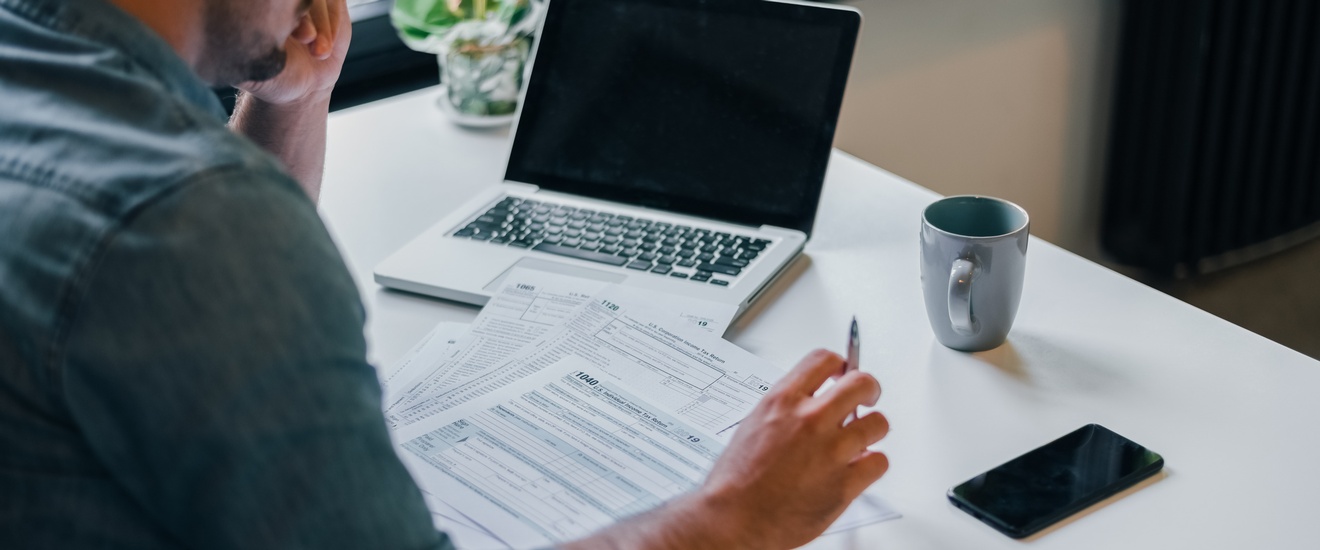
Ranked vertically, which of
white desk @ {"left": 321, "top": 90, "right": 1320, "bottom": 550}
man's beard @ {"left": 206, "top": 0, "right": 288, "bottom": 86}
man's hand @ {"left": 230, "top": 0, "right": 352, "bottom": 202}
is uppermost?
man's beard @ {"left": 206, "top": 0, "right": 288, "bottom": 86}

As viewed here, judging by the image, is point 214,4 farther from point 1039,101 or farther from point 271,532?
point 1039,101

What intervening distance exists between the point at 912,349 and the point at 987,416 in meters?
0.11

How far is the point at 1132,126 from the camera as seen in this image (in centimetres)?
228

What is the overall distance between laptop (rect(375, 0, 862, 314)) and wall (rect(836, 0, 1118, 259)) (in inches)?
33.5

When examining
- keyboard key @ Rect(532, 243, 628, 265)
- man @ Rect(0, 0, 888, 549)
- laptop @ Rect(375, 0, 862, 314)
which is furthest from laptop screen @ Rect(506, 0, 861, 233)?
man @ Rect(0, 0, 888, 549)

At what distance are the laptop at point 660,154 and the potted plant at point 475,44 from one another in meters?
0.20

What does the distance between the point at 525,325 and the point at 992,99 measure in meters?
1.46

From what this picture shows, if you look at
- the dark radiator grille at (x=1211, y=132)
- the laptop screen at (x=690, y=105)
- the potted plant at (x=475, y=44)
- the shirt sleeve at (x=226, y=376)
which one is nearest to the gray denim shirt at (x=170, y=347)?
the shirt sleeve at (x=226, y=376)

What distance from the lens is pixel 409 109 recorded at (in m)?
1.52

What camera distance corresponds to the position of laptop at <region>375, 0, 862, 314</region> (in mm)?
1087

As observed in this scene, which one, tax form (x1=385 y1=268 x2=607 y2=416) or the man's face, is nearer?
the man's face

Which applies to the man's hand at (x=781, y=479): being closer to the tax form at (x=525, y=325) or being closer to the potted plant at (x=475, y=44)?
the tax form at (x=525, y=325)

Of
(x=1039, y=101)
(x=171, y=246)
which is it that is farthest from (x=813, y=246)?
(x=1039, y=101)

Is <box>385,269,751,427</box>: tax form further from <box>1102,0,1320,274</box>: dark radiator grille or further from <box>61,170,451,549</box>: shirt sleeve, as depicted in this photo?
<box>1102,0,1320,274</box>: dark radiator grille
